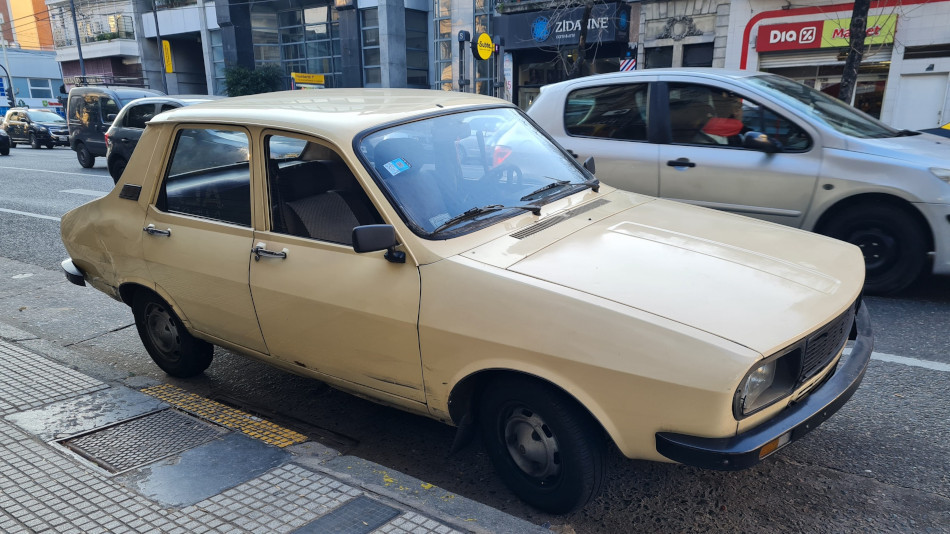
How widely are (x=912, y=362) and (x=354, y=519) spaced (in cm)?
363

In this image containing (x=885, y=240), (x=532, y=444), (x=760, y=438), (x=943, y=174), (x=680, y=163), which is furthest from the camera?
(x=680, y=163)

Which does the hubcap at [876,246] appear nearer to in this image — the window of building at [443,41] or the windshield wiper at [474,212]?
the windshield wiper at [474,212]

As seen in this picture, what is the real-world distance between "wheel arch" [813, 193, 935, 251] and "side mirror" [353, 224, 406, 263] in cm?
416

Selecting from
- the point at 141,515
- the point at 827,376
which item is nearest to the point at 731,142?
the point at 827,376

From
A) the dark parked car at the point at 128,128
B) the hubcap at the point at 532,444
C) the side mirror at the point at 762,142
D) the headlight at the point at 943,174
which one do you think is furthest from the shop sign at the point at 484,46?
the hubcap at the point at 532,444

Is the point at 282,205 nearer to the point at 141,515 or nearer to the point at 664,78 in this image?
the point at 141,515

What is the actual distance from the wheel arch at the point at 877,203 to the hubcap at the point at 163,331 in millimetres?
4966

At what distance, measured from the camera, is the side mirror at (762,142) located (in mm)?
5527

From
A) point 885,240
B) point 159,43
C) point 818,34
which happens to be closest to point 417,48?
point 159,43

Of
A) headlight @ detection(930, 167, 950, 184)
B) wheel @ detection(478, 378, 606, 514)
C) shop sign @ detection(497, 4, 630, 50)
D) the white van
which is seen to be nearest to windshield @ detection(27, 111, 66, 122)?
shop sign @ detection(497, 4, 630, 50)

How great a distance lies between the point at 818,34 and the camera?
58.4ft

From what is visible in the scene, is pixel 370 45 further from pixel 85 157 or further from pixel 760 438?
pixel 760 438

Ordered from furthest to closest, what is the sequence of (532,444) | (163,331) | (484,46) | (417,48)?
(417,48)
(484,46)
(163,331)
(532,444)

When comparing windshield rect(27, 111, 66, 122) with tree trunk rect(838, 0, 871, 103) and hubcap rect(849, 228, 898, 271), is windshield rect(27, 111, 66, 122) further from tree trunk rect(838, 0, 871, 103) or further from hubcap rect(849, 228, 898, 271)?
hubcap rect(849, 228, 898, 271)
